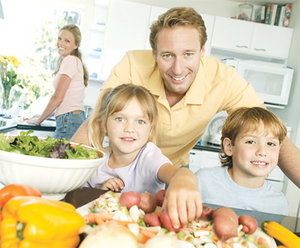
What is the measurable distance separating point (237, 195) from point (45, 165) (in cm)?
100

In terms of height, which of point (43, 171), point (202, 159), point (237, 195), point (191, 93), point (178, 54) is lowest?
point (202, 159)

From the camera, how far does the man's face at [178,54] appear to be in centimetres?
143

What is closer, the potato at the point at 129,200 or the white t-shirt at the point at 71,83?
the potato at the point at 129,200

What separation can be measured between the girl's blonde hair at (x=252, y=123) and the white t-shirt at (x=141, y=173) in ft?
1.30

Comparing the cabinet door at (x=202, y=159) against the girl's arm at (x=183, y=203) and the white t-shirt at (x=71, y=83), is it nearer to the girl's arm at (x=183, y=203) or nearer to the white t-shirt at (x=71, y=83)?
the white t-shirt at (x=71, y=83)

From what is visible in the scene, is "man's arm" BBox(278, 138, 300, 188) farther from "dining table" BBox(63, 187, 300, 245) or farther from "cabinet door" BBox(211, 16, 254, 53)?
"cabinet door" BBox(211, 16, 254, 53)

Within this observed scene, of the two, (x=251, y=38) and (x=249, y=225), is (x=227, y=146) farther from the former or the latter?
(x=251, y=38)

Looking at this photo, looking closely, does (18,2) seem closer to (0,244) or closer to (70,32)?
(70,32)

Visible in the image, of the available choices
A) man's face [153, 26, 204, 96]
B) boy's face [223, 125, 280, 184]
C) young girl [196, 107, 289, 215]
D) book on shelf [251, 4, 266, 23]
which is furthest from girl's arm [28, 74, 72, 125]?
book on shelf [251, 4, 266, 23]

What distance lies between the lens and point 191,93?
5.18ft

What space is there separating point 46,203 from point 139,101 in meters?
0.89

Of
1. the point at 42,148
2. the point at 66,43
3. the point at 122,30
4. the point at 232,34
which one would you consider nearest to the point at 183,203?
the point at 42,148

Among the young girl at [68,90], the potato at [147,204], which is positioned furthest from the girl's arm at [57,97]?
the potato at [147,204]

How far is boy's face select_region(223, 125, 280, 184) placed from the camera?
136cm
